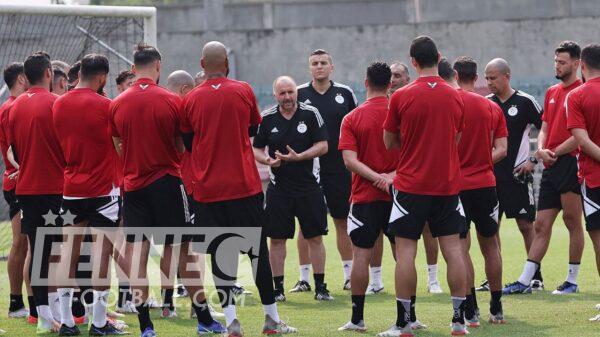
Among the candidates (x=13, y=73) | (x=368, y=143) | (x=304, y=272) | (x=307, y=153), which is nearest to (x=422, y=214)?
(x=368, y=143)

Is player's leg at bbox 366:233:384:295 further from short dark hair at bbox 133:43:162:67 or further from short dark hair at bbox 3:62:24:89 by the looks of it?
short dark hair at bbox 3:62:24:89

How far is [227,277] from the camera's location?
30.6 feet

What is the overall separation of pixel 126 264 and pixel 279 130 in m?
2.83

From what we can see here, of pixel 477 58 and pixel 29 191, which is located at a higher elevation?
pixel 477 58

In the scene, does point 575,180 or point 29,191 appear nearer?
point 29,191

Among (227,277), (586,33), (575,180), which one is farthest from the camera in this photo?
(586,33)

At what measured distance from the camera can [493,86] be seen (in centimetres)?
1198

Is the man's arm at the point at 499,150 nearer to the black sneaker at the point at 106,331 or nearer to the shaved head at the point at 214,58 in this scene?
the shaved head at the point at 214,58

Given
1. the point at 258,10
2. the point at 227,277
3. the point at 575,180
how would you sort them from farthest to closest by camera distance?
the point at 258,10 → the point at 575,180 → the point at 227,277

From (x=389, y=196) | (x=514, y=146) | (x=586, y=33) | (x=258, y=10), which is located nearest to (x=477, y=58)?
(x=586, y=33)

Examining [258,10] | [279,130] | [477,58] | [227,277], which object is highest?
[258,10]

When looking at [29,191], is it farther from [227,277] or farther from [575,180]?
[575,180]

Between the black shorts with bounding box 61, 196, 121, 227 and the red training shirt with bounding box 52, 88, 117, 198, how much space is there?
0.07m

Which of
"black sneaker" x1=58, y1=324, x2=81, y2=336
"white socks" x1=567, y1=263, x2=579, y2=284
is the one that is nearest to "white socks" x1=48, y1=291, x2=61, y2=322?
"black sneaker" x1=58, y1=324, x2=81, y2=336
